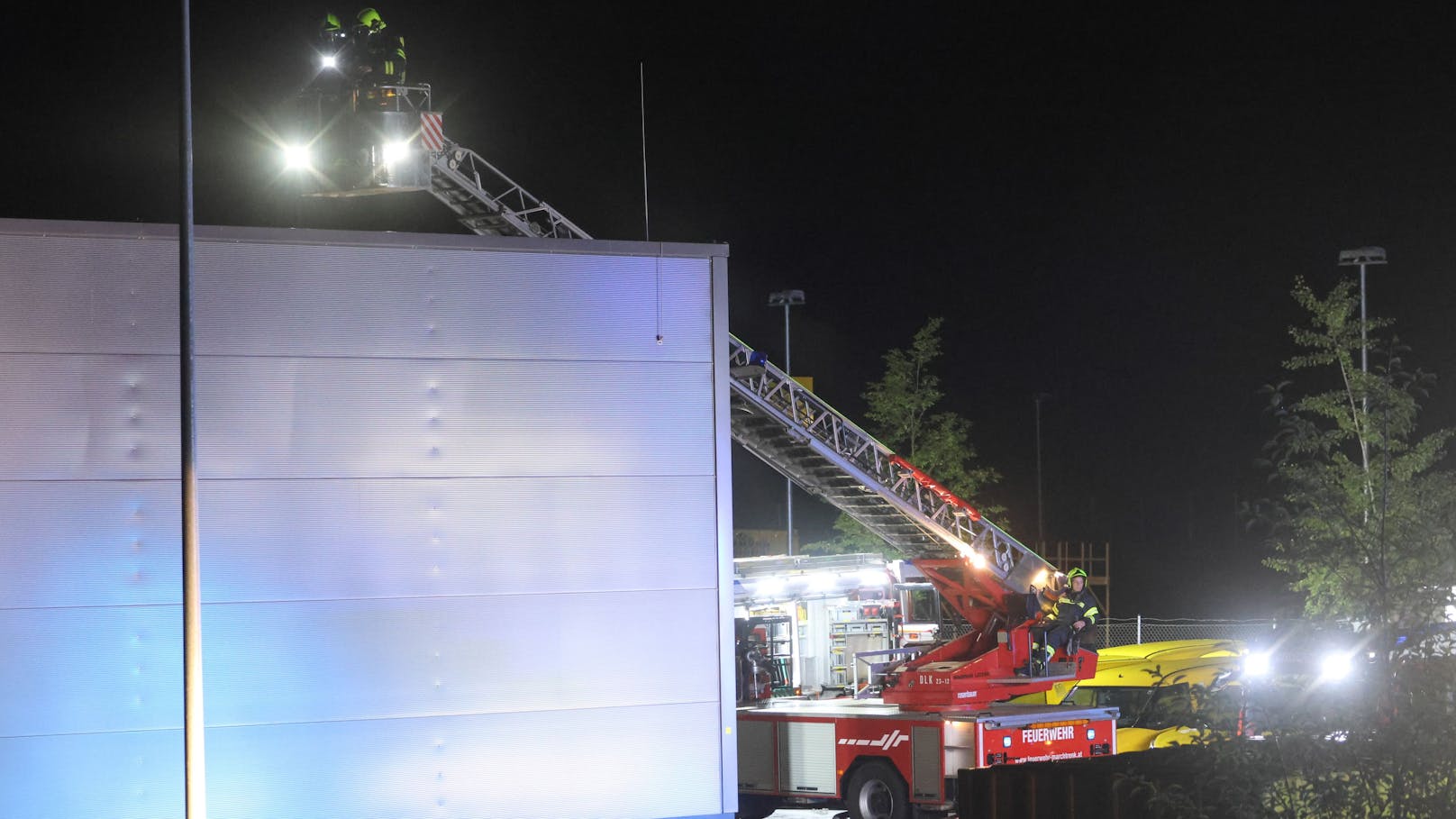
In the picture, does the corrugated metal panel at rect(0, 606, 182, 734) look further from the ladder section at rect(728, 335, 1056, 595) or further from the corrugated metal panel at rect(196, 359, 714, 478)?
the ladder section at rect(728, 335, 1056, 595)

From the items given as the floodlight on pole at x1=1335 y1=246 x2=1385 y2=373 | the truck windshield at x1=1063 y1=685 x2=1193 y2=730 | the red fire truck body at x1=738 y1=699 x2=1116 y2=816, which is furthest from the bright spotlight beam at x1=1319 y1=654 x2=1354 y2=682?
the floodlight on pole at x1=1335 y1=246 x2=1385 y2=373

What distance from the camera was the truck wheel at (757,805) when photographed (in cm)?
1734

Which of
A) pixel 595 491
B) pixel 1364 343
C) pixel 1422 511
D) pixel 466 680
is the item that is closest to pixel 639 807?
pixel 466 680

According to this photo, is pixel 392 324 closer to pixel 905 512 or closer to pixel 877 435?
pixel 905 512

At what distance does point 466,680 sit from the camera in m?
13.5

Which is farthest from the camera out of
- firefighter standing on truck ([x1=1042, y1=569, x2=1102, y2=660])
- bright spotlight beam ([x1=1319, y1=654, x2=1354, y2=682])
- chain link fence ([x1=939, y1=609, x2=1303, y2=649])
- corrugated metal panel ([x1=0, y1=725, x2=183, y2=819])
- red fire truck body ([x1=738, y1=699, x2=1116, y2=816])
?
chain link fence ([x1=939, y1=609, x2=1303, y2=649])

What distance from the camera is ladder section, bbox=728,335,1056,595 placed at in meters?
21.0

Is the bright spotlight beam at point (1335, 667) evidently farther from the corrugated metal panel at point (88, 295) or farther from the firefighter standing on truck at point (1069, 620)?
the firefighter standing on truck at point (1069, 620)

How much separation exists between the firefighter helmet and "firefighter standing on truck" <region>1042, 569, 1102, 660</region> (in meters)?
11.6

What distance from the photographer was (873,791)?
640 inches

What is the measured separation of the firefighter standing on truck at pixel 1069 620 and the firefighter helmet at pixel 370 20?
1157 centimetres

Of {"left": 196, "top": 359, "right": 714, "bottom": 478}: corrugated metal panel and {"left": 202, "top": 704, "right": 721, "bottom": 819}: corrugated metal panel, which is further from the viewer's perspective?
{"left": 196, "top": 359, "right": 714, "bottom": 478}: corrugated metal panel

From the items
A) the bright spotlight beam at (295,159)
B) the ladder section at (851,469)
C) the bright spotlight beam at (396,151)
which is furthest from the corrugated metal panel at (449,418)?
the bright spotlight beam at (295,159)

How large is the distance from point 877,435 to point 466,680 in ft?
93.9
